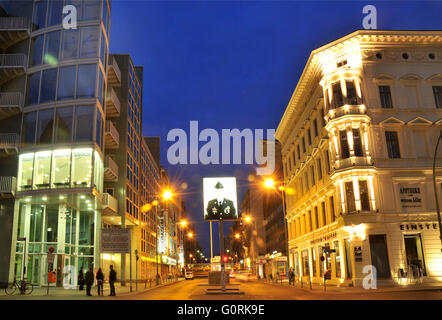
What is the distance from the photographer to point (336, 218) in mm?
36812

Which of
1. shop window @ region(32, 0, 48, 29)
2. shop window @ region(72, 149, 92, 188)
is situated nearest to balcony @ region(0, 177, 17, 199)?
shop window @ region(72, 149, 92, 188)

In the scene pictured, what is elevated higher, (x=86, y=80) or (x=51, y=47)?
(x=51, y=47)

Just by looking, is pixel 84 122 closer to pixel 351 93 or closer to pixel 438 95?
pixel 351 93

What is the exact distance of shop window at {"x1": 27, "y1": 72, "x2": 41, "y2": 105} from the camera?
36.4 meters

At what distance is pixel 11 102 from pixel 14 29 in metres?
6.54

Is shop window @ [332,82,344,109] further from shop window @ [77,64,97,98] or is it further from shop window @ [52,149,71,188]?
shop window @ [52,149,71,188]

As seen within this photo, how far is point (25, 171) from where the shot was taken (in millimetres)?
35188

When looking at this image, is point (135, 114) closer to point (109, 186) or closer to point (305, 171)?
point (109, 186)

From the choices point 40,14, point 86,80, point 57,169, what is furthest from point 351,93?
point 40,14

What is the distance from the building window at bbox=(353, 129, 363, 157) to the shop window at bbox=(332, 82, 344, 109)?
2.92 meters

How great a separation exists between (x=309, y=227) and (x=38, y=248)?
29.1 meters

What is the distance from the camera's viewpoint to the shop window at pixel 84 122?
1382 inches

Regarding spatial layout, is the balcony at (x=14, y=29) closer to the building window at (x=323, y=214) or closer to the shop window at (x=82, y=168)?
the shop window at (x=82, y=168)
